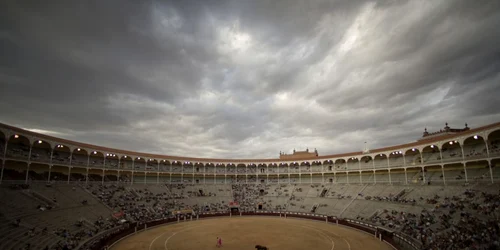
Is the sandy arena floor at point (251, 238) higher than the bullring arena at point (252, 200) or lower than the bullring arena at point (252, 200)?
lower

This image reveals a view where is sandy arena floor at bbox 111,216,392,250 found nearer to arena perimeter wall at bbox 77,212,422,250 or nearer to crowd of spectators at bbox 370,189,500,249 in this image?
arena perimeter wall at bbox 77,212,422,250

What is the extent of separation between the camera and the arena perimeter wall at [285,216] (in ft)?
86.8

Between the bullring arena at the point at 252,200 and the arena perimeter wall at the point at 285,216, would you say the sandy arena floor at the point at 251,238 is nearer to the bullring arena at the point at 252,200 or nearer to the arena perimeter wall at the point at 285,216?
the bullring arena at the point at 252,200

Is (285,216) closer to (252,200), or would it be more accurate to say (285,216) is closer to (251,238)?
(252,200)

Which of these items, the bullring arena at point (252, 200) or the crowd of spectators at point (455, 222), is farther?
the bullring arena at point (252, 200)

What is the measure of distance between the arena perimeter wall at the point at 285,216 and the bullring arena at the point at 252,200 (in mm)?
196

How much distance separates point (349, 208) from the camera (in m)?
46.4

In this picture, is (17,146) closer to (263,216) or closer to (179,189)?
(179,189)

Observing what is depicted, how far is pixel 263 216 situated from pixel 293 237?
21.2m

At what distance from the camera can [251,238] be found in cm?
3134

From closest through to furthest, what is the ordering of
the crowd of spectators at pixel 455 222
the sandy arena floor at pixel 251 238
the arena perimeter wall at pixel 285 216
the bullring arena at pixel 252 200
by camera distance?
the crowd of spectators at pixel 455 222 < the arena perimeter wall at pixel 285 216 < the bullring arena at pixel 252 200 < the sandy arena floor at pixel 251 238

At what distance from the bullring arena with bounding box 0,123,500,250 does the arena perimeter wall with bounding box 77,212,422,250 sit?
196mm

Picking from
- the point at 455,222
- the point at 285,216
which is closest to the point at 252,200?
the point at 285,216

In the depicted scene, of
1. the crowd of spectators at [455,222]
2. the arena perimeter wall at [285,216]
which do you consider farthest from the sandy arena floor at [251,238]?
the crowd of spectators at [455,222]
